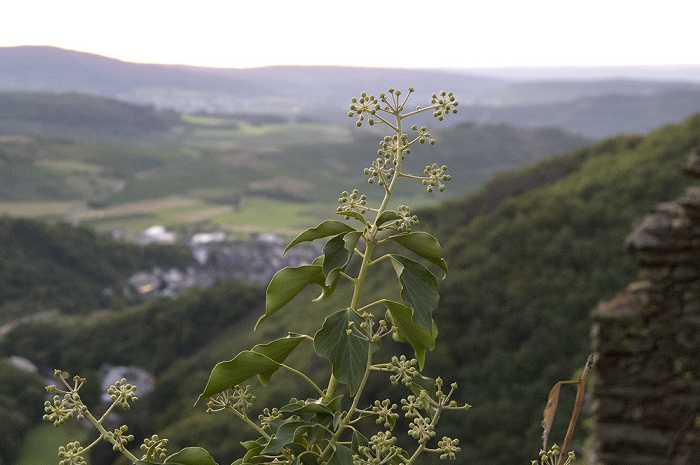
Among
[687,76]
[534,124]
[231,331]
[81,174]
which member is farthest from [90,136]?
[687,76]

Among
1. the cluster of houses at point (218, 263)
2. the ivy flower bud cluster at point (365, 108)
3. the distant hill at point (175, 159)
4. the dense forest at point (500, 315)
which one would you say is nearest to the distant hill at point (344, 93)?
the distant hill at point (175, 159)

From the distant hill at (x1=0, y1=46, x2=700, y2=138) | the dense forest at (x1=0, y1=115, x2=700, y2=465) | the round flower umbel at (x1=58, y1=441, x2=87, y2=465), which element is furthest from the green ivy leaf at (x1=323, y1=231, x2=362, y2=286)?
the distant hill at (x1=0, y1=46, x2=700, y2=138)

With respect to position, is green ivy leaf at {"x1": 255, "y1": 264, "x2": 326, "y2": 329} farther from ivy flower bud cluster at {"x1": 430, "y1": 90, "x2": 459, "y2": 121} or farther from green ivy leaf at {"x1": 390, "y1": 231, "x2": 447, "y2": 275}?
ivy flower bud cluster at {"x1": 430, "y1": 90, "x2": 459, "y2": 121}

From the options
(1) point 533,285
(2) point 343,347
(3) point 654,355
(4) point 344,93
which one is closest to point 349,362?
(2) point 343,347

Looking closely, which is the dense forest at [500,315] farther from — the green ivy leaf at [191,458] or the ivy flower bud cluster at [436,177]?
the green ivy leaf at [191,458]

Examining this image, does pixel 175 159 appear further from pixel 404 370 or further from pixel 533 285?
pixel 404 370

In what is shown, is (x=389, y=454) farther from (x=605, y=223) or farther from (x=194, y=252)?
(x=194, y=252)
